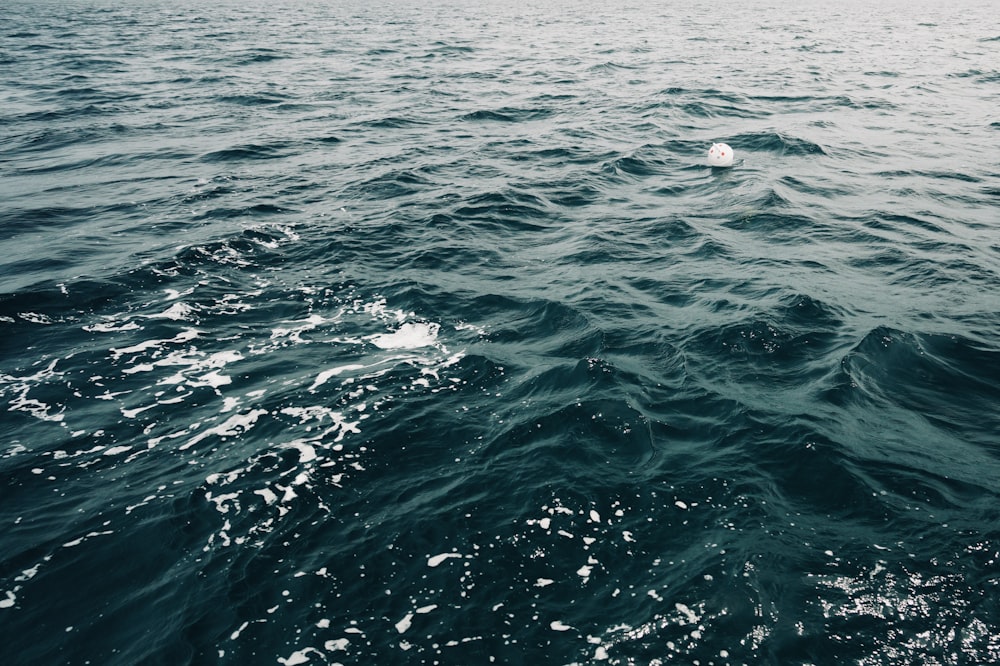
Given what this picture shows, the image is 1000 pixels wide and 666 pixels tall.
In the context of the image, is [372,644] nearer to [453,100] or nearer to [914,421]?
[914,421]

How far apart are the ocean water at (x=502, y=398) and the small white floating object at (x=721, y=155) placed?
1.37 metres

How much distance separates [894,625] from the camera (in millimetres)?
7941

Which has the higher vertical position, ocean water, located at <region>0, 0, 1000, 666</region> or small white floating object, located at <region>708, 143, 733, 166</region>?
small white floating object, located at <region>708, 143, 733, 166</region>

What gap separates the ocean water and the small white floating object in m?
1.37

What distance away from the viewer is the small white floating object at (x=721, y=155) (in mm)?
25141

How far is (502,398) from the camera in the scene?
12586 millimetres

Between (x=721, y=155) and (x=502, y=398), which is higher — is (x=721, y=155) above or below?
above

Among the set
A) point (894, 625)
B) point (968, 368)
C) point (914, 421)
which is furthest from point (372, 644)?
point (968, 368)

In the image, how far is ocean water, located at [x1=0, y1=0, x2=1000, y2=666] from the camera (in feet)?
27.3

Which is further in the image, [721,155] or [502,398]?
[721,155]

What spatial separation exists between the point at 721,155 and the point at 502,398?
17425mm

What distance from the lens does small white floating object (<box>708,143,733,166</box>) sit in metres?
25.1

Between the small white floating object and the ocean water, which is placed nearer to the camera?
the ocean water

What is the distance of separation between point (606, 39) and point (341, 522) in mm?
64199
